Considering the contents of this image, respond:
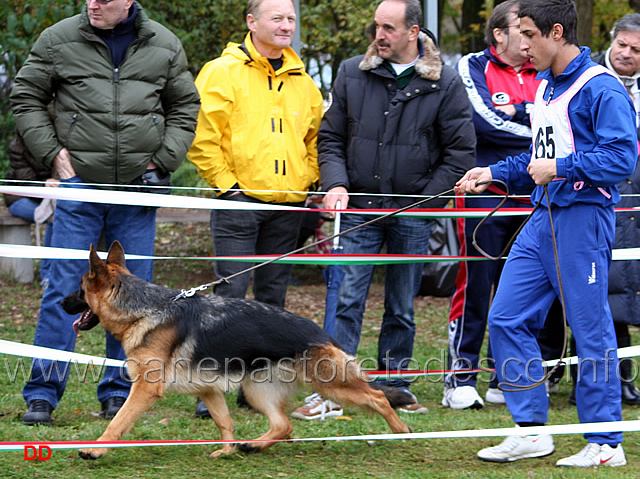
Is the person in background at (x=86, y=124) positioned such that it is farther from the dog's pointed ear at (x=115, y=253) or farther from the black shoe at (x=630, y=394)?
the black shoe at (x=630, y=394)

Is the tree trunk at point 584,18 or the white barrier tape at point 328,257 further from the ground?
the tree trunk at point 584,18

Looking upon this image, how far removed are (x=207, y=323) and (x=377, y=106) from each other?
184 centimetres

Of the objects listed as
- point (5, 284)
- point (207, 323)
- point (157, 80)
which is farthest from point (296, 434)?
point (5, 284)

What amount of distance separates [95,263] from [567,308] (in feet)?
7.87

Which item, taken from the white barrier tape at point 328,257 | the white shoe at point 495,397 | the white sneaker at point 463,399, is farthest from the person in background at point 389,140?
the white shoe at point 495,397

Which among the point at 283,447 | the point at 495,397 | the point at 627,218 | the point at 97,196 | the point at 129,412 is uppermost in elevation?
the point at 97,196

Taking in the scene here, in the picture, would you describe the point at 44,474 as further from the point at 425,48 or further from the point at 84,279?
the point at 425,48

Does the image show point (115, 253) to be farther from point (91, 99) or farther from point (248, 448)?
point (248, 448)

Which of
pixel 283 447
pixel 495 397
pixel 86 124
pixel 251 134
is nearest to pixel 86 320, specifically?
pixel 86 124

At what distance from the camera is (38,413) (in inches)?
191

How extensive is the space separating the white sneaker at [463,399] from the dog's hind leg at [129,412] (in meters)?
2.11

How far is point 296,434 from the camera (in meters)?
4.84

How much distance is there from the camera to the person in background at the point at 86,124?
487 cm

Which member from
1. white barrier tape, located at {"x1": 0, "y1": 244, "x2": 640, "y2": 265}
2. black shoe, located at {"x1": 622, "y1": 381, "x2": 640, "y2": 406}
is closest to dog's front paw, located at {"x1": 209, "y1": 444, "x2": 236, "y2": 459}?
white barrier tape, located at {"x1": 0, "y1": 244, "x2": 640, "y2": 265}
